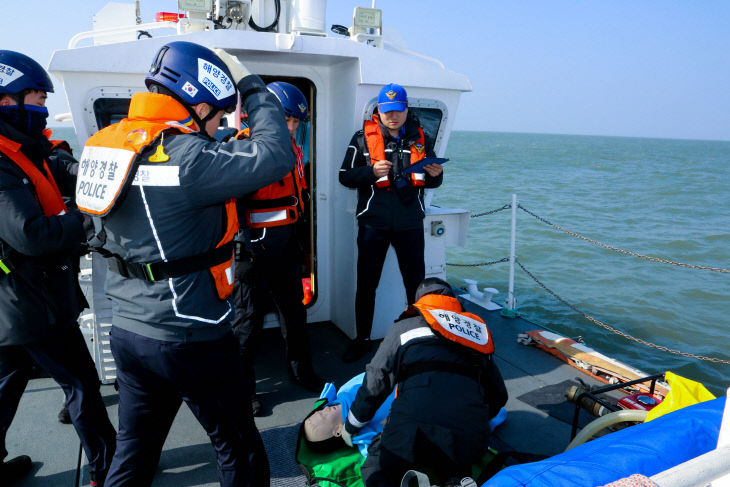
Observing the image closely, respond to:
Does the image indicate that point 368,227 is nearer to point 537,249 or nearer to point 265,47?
point 265,47

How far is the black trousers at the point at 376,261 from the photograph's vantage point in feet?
13.7

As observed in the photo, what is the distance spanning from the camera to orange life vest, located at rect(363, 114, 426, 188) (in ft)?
13.1

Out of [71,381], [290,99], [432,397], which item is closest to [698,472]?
[432,397]

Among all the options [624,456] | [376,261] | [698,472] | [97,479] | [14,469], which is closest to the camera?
[698,472]

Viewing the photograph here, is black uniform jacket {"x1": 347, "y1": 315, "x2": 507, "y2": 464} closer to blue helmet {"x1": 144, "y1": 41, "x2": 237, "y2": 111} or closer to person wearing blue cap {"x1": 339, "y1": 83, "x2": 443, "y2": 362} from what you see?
blue helmet {"x1": 144, "y1": 41, "x2": 237, "y2": 111}

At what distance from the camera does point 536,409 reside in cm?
363

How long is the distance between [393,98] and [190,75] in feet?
7.37

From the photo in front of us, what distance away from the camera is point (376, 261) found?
421cm

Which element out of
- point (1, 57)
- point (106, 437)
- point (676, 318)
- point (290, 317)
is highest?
point (1, 57)

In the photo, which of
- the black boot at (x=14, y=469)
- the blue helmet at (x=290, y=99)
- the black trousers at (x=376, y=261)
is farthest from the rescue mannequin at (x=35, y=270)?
the black trousers at (x=376, y=261)

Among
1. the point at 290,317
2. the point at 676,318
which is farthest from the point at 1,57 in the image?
the point at 676,318

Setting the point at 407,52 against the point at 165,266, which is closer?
the point at 165,266

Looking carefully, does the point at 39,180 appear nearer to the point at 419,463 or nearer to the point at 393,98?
the point at 419,463

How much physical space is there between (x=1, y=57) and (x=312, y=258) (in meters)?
2.87
